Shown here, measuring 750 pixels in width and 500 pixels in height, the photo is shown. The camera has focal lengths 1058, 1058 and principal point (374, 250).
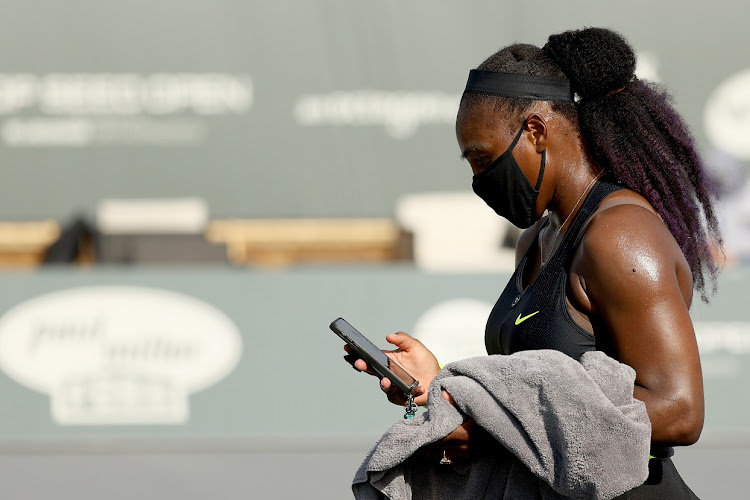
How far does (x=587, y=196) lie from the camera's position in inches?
81.1

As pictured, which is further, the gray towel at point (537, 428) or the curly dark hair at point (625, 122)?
the curly dark hair at point (625, 122)

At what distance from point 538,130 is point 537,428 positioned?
0.61 metres

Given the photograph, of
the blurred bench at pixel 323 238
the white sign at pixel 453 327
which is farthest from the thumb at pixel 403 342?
the blurred bench at pixel 323 238

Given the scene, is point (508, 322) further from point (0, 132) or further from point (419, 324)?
point (0, 132)

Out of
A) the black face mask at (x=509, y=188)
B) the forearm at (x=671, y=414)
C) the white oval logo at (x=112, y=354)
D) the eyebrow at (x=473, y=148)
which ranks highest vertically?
the eyebrow at (x=473, y=148)

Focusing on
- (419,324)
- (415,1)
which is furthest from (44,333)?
(415,1)

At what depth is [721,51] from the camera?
9023 mm

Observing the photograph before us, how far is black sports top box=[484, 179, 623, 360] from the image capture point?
6.35ft

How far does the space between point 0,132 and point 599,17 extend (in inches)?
201

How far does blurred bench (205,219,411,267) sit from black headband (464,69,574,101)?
22.8 feet

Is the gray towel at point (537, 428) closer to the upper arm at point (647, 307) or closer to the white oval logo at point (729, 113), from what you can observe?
the upper arm at point (647, 307)

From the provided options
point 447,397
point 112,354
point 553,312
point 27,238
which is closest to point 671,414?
point 553,312

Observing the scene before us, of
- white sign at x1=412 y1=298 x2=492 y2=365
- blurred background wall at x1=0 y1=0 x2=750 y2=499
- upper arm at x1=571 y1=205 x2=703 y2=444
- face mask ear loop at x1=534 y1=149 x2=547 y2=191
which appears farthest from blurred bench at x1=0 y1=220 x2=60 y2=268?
upper arm at x1=571 y1=205 x2=703 y2=444

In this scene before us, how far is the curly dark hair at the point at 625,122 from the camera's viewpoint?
2.06 m
